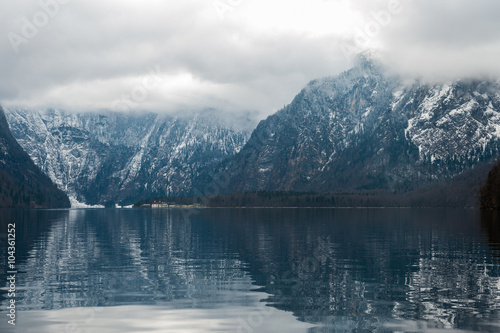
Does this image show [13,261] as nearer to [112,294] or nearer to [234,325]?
[112,294]

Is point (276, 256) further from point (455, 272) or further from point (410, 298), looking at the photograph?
point (410, 298)

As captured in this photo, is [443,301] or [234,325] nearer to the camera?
[234,325]

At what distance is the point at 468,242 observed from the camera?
97.9 meters

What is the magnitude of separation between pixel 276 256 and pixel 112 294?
32.5 m

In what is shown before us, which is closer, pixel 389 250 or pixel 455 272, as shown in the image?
pixel 455 272

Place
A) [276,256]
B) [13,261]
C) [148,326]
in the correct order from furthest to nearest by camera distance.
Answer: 1. [276,256]
2. [13,261]
3. [148,326]

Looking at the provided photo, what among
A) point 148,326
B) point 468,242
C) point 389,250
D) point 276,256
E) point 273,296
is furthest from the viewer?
point 468,242

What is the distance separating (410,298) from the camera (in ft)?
152

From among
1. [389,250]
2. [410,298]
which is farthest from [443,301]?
[389,250]

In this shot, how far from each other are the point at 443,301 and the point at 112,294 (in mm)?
28033

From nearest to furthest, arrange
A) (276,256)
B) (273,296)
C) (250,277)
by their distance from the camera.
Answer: (273,296) < (250,277) < (276,256)

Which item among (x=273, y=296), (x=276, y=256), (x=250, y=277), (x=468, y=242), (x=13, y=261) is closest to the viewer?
(x=273, y=296)

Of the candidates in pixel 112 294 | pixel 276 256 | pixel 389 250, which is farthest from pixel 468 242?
pixel 112 294

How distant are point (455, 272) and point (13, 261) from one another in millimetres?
53057
